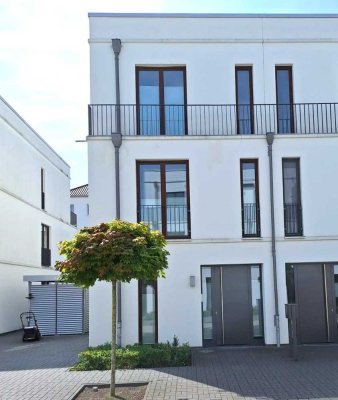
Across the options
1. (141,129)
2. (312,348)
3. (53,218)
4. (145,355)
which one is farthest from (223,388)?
(53,218)

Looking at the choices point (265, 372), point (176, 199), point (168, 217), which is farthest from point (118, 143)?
point (265, 372)

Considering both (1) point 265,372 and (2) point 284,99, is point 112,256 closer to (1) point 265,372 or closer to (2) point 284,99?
(1) point 265,372

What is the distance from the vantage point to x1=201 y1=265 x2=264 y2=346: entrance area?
1491cm

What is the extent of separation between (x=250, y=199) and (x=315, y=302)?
129 inches

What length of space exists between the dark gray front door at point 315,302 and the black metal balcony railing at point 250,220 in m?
1.47

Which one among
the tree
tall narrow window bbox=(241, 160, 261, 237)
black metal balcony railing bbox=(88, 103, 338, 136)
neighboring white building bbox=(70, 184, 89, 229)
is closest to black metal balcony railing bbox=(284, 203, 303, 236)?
tall narrow window bbox=(241, 160, 261, 237)

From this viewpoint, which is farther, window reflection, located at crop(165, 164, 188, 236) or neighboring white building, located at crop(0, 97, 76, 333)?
neighboring white building, located at crop(0, 97, 76, 333)

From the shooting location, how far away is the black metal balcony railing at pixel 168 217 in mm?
15258

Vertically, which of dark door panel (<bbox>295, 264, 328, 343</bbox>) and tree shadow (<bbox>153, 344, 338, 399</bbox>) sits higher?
dark door panel (<bbox>295, 264, 328, 343</bbox>)

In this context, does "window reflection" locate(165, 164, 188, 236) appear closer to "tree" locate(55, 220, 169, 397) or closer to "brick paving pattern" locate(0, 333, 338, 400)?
"brick paving pattern" locate(0, 333, 338, 400)

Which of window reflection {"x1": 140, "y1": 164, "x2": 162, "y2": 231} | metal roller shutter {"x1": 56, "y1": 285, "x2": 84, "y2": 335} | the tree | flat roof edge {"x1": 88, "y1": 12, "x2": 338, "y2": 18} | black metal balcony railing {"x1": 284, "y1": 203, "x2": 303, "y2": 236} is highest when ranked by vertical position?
flat roof edge {"x1": 88, "y1": 12, "x2": 338, "y2": 18}

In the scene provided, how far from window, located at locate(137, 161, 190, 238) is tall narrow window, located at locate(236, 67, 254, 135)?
6.78 ft

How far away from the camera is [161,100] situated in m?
15.9

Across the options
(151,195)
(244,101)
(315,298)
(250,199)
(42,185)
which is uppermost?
(244,101)
